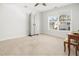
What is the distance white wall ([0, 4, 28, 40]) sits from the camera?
5.77 feet

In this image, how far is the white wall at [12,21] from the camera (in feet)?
5.77

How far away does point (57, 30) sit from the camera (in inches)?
74.0

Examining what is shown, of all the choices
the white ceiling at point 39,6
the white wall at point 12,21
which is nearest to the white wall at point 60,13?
the white ceiling at point 39,6

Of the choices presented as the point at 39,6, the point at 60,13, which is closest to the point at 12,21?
the point at 39,6

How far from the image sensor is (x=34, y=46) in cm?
188

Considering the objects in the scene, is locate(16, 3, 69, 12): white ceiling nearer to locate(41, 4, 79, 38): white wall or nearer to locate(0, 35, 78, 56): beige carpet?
locate(41, 4, 79, 38): white wall

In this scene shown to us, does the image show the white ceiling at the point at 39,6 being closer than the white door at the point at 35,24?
Yes

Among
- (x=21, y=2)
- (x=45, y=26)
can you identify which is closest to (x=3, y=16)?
(x=21, y=2)

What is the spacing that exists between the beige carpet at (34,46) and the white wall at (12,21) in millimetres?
131

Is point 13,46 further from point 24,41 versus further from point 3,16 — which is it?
point 3,16

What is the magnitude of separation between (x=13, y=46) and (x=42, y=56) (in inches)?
22.5

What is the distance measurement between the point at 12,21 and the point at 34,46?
2.08 ft

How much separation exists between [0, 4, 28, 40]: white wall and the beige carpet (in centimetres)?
13

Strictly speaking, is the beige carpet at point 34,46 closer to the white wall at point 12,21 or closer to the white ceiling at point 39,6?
the white wall at point 12,21
